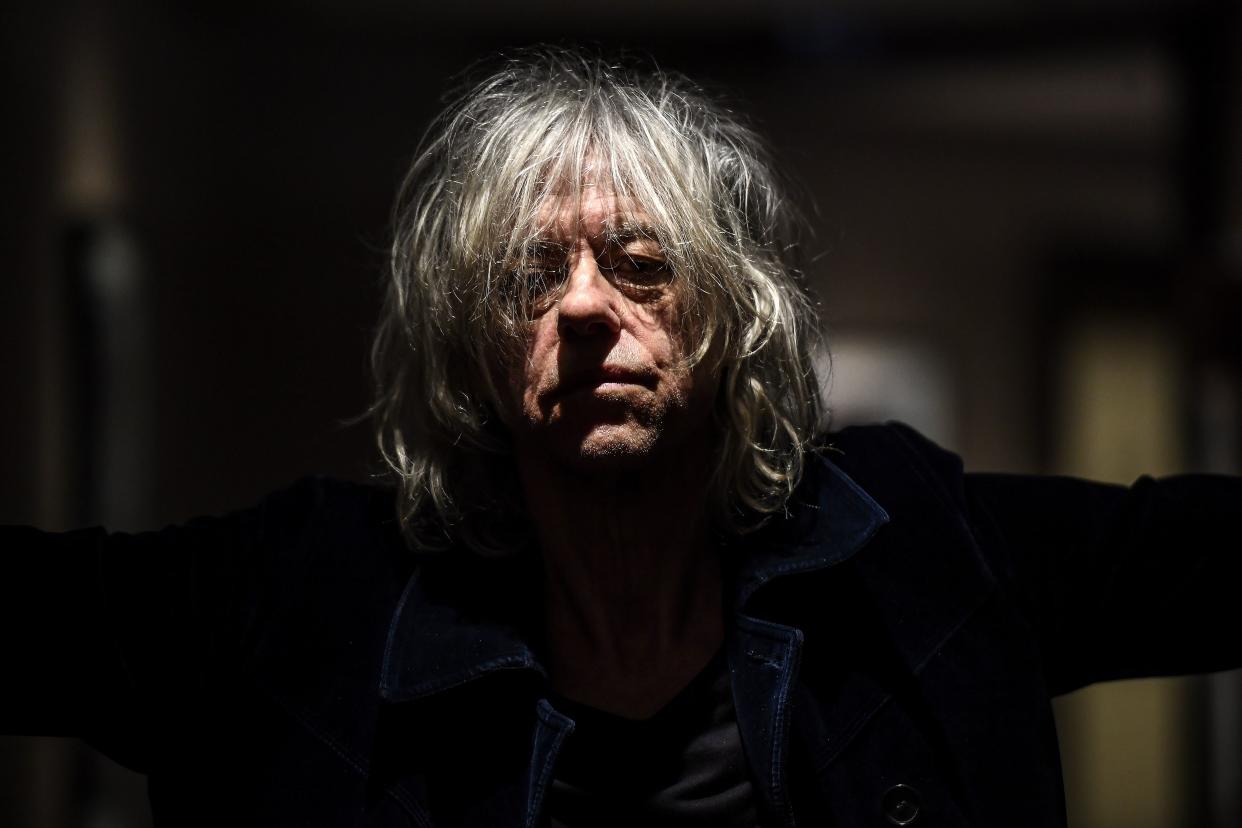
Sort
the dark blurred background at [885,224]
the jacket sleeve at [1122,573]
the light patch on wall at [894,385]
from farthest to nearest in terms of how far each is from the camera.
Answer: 1. the light patch on wall at [894,385]
2. the dark blurred background at [885,224]
3. the jacket sleeve at [1122,573]

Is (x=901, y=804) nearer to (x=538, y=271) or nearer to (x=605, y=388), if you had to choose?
(x=605, y=388)

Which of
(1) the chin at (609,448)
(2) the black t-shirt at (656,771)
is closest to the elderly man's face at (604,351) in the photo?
(1) the chin at (609,448)

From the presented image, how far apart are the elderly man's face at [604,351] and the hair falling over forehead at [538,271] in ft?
0.04

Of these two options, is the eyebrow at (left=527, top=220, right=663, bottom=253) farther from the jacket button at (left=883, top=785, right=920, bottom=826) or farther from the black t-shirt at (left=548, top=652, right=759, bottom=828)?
the jacket button at (left=883, top=785, right=920, bottom=826)

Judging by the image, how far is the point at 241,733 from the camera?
3.69 ft

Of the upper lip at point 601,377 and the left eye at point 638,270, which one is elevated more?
the left eye at point 638,270

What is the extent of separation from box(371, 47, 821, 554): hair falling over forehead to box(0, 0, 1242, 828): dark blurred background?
1076 millimetres

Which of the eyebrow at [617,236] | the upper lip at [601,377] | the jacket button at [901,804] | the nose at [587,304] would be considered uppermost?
the eyebrow at [617,236]

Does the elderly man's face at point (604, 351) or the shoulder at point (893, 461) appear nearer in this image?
the elderly man's face at point (604, 351)

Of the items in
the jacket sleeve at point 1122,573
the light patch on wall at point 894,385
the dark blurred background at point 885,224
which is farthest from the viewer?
the light patch on wall at point 894,385

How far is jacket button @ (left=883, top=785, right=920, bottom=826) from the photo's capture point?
1086mm

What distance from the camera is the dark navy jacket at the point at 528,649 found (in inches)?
42.9

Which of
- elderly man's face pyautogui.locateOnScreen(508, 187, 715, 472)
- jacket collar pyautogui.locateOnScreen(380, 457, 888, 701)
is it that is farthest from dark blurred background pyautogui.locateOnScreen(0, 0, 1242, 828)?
elderly man's face pyautogui.locateOnScreen(508, 187, 715, 472)

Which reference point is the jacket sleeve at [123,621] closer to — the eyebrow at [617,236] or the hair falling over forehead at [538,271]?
the hair falling over forehead at [538,271]
